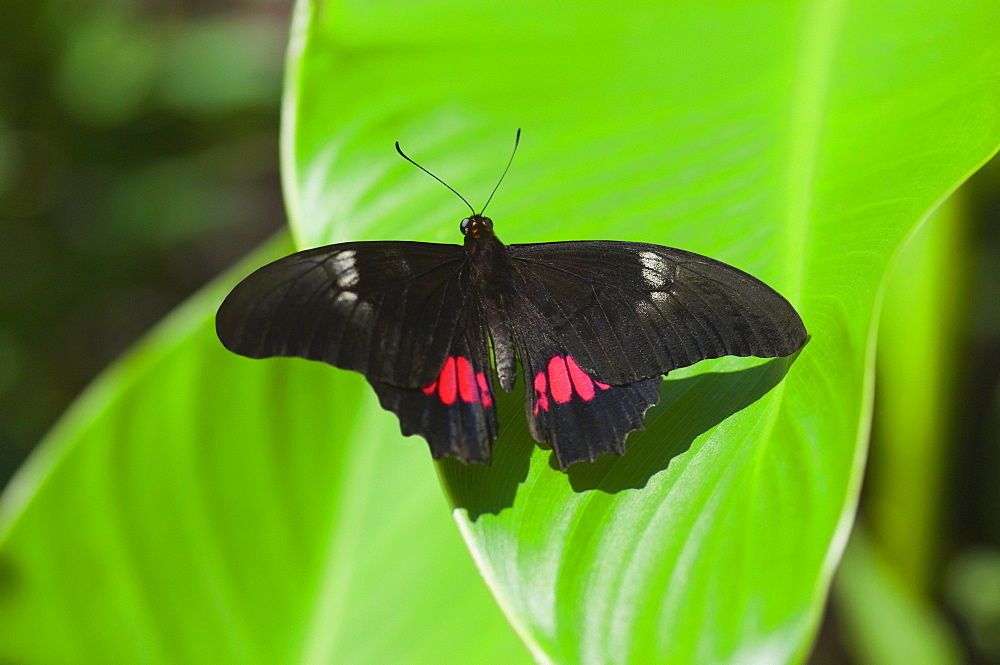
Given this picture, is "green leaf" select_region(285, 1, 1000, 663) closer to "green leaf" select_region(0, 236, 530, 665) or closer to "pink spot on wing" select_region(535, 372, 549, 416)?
"pink spot on wing" select_region(535, 372, 549, 416)

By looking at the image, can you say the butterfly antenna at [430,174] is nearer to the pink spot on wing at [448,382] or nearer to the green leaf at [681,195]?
the green leaf at [681,195]

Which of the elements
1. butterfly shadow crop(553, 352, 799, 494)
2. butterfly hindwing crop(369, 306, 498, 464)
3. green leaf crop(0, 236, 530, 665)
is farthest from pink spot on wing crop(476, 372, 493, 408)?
green leaf crop(0, 236, 530, 665)

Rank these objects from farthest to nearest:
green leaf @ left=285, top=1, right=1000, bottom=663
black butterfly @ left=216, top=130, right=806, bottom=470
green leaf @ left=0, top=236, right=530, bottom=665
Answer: green leaf @ left=0, top=236, right=530, bottom=665 < black butterfly @ left=216, top=130, right=806, bottom=470 < green leaf @ left=285, top=1, right=1000, bottom=663

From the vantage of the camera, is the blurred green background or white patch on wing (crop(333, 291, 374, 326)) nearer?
white patch on wing (crop(333, 291, 374, 326))

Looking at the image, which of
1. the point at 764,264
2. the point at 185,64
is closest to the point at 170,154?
the point at 185,64

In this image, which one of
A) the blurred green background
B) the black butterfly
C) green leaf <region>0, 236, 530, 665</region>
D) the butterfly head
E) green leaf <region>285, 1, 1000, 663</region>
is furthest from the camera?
the blurred green background

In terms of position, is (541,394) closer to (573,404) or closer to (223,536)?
(573,404)

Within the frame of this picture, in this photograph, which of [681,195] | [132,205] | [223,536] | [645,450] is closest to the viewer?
[645,450]

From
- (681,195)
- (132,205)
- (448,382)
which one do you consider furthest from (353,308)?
(132,205)
